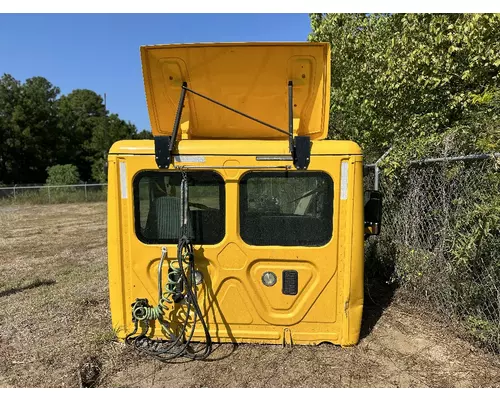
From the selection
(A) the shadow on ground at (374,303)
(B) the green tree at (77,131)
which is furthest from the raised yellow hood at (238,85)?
(B) the green tree at (77,131)

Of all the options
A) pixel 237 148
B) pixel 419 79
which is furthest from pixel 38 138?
pixel 237 148

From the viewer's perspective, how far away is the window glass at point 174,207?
3.40m

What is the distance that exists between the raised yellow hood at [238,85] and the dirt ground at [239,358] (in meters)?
1.97

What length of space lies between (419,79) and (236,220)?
12.2 feet

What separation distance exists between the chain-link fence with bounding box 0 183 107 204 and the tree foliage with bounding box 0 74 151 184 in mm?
9962

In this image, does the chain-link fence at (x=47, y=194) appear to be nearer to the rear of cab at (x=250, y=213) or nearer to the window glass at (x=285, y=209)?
the rear of cab at (x=250, y=213)

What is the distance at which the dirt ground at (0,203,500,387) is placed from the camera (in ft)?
10.2

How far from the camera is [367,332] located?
12.9 ft

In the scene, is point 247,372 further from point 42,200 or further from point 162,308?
point 42,200

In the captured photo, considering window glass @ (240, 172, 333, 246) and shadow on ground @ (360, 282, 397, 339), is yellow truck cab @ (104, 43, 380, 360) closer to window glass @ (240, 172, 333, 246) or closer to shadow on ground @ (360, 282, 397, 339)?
window glass @ (240, 172, 333, 246)

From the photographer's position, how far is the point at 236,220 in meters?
3.40

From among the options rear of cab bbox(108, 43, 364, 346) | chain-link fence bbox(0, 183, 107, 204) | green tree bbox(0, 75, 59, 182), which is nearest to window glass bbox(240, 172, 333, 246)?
rear of cab bbox(108, 43, 364, 346)

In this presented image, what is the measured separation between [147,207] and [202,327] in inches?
45.4

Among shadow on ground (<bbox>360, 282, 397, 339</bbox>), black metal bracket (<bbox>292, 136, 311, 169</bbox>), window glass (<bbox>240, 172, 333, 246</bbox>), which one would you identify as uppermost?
black metal bracket (<bbox>292, 136, 311, 169</bbox>)
